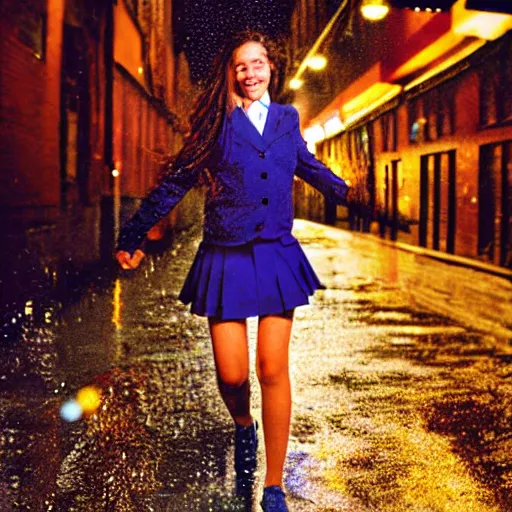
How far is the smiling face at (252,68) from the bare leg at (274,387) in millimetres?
945

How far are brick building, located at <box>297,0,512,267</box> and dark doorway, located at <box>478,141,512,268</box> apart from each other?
0.06 ft

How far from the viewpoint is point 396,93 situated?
2130cm

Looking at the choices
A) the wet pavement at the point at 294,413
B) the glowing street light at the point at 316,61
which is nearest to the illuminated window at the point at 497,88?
the wet pavement at the point at 294,413

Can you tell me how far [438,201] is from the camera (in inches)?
769

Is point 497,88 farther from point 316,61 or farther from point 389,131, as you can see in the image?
point 316,61

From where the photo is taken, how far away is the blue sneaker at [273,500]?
3.38 metres

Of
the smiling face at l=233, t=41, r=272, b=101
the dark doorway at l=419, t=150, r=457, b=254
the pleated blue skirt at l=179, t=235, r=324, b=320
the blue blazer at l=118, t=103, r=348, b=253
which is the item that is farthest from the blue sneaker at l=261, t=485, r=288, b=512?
the dark doorway at l=419, t=150, r=457, b=254

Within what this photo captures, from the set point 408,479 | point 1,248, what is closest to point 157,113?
point 1,248

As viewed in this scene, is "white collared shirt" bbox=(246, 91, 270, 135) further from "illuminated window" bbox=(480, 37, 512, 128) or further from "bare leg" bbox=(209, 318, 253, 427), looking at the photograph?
"illuminated window" bbox=(480, 37, 512, 128)

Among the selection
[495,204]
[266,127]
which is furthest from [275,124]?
[495,204]

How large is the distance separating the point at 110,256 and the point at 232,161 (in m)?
13.3

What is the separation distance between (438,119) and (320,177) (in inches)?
626

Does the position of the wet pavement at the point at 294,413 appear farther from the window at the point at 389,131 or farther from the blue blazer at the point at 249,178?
the window at the point at 389,131

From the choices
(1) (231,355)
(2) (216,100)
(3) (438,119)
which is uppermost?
(3) (438,119)
